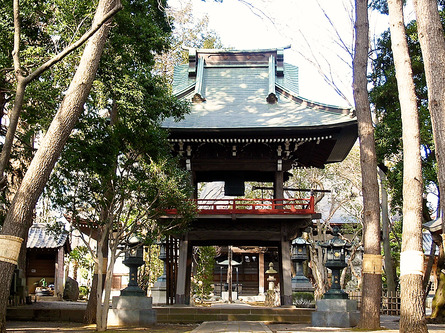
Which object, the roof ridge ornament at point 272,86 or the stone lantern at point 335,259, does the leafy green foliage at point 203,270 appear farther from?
the stone lantern at point 335,259

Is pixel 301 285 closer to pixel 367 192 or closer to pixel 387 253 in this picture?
pixel 387 253

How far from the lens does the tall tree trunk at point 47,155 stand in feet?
22.6

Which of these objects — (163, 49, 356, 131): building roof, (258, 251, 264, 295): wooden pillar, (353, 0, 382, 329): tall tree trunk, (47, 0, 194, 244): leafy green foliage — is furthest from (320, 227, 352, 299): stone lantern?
(258, 251, 264, 295): wooden pillar

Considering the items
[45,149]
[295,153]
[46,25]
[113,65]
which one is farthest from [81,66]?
[295,153]

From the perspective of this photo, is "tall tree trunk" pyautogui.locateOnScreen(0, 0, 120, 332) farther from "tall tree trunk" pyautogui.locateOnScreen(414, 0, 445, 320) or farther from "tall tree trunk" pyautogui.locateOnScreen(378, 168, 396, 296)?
"tall tree trunk" pyautogui.locateOnScreen(378, 168, 396, 296)

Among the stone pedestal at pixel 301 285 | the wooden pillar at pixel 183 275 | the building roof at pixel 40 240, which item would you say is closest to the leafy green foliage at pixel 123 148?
the wooden pillar at pixel 183 275

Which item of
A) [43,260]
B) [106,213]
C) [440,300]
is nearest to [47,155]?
[106,213]

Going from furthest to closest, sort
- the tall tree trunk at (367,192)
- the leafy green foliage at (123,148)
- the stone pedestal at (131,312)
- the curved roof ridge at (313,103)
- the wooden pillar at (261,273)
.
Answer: the wooden pillar at (261,273)
the curved roof ridge at (313,103)
the stone pedestal at (131,312)
the leafy green foliage at (123,148)
the tall tree trunk at (367,192)

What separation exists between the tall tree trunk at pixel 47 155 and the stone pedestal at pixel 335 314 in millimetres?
7530

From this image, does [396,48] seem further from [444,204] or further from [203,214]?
[203,214]

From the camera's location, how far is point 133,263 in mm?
12812

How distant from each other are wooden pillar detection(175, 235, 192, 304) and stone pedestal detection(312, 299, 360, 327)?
460cm

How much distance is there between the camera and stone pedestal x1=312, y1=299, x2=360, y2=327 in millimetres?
11961

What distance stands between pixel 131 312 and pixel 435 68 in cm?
874
